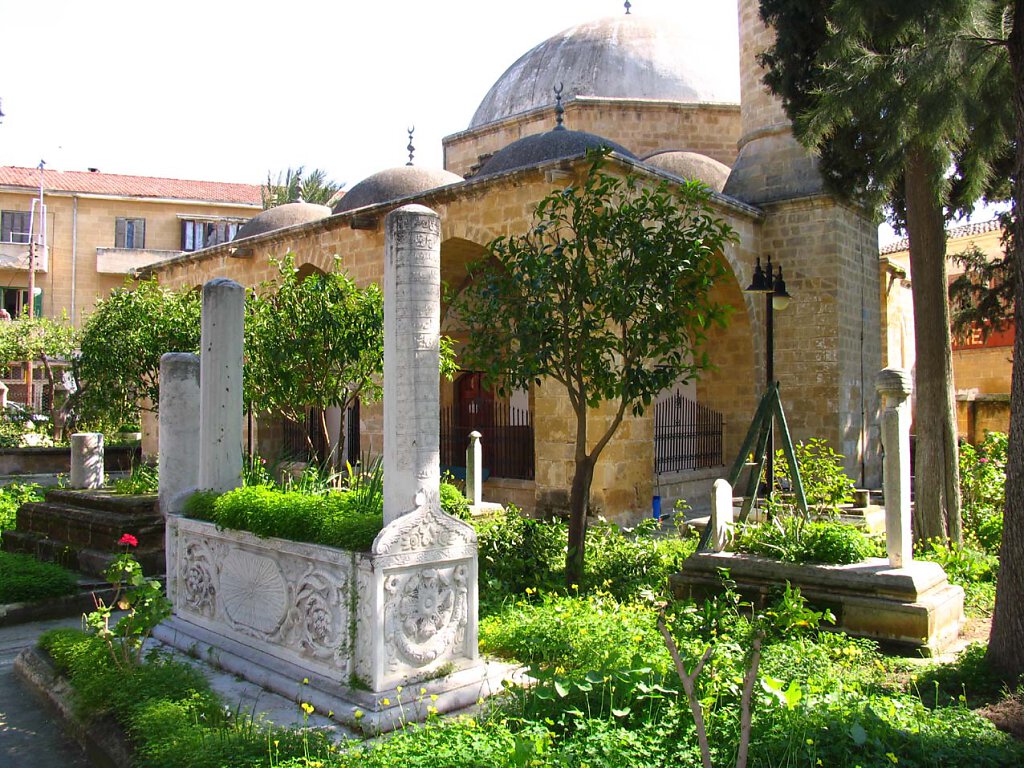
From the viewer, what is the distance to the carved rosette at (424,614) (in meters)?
4.07

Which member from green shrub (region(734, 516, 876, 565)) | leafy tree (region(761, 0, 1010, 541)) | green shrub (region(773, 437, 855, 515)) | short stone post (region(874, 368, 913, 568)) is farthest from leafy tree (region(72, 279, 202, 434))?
short stone post (region(874, 368, 913, 568))

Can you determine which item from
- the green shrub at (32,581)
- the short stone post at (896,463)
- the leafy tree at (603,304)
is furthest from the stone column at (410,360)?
the green shrub at (32,581)

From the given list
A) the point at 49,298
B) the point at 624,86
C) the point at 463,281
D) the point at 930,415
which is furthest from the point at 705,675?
the point at 49,298

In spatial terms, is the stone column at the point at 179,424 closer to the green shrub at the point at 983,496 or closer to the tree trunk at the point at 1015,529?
the tree trunk at the point at 1015,529

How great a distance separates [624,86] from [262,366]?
12.3 metres

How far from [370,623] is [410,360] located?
4.23 feet

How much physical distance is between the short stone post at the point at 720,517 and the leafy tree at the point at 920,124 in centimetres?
272

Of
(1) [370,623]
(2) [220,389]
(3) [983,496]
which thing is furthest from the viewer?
(3) [983,496]

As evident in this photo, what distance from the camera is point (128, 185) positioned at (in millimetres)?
31016

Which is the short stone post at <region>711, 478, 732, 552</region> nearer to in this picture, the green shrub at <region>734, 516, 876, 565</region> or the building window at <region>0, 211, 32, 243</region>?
the green shrub at <region>734, 516, 876, 565</region>

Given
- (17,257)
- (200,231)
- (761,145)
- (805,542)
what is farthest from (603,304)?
(17,257)

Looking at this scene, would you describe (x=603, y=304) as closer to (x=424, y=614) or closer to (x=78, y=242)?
(x=424, y=614)

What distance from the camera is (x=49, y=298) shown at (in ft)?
97.3

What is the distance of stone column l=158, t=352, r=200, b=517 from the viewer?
7.42 metres
